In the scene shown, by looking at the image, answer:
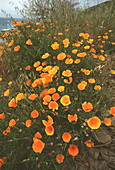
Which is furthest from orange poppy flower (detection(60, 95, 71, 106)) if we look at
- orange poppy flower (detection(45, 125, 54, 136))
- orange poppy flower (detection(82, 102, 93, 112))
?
orange poppy flower (detection(45, 125, 54, 136))

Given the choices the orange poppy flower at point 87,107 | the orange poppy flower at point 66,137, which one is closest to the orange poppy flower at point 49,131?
the orange poppy flower at point 66,137

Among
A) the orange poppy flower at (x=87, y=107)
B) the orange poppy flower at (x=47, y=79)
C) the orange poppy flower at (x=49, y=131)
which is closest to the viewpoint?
the orange poppy flower at (x=49, y=131)

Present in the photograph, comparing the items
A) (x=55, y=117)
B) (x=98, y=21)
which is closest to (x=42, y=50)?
(x=55, y=117)

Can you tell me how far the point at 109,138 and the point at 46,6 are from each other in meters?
5.28

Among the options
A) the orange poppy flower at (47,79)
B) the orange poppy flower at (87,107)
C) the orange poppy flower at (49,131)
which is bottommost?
the orange poppy flower at (49,131)

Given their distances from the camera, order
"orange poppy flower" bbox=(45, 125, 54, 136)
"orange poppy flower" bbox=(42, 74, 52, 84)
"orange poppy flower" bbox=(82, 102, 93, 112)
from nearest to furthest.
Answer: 1. "orange poppy flower" bbox=(45, 125, 54, 136)
2. "orange poppy flower" bbox=(82, 102, 93, 112)
3. "orange poppy flower" bbox=(42, 74, 52, 84)

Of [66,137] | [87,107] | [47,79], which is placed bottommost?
[66,137]

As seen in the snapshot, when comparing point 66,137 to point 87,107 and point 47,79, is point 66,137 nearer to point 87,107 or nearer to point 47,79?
point 87,107

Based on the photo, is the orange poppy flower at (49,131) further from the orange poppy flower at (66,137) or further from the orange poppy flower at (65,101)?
the orange poppy flower at (65,101)

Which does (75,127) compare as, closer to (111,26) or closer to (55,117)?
(55,117)

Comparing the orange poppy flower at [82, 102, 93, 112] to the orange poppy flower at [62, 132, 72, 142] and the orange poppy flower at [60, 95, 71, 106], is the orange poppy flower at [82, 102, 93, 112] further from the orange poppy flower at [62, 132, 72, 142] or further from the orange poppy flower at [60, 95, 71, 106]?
the orange poppy flower at [62, 132, 72, 142]

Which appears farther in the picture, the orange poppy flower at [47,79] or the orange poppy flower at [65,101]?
the orange poppy flower at [47,79]

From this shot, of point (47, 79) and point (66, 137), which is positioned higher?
point (47, 79)

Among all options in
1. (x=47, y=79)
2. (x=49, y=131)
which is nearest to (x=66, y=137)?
(x=49, y=131)
